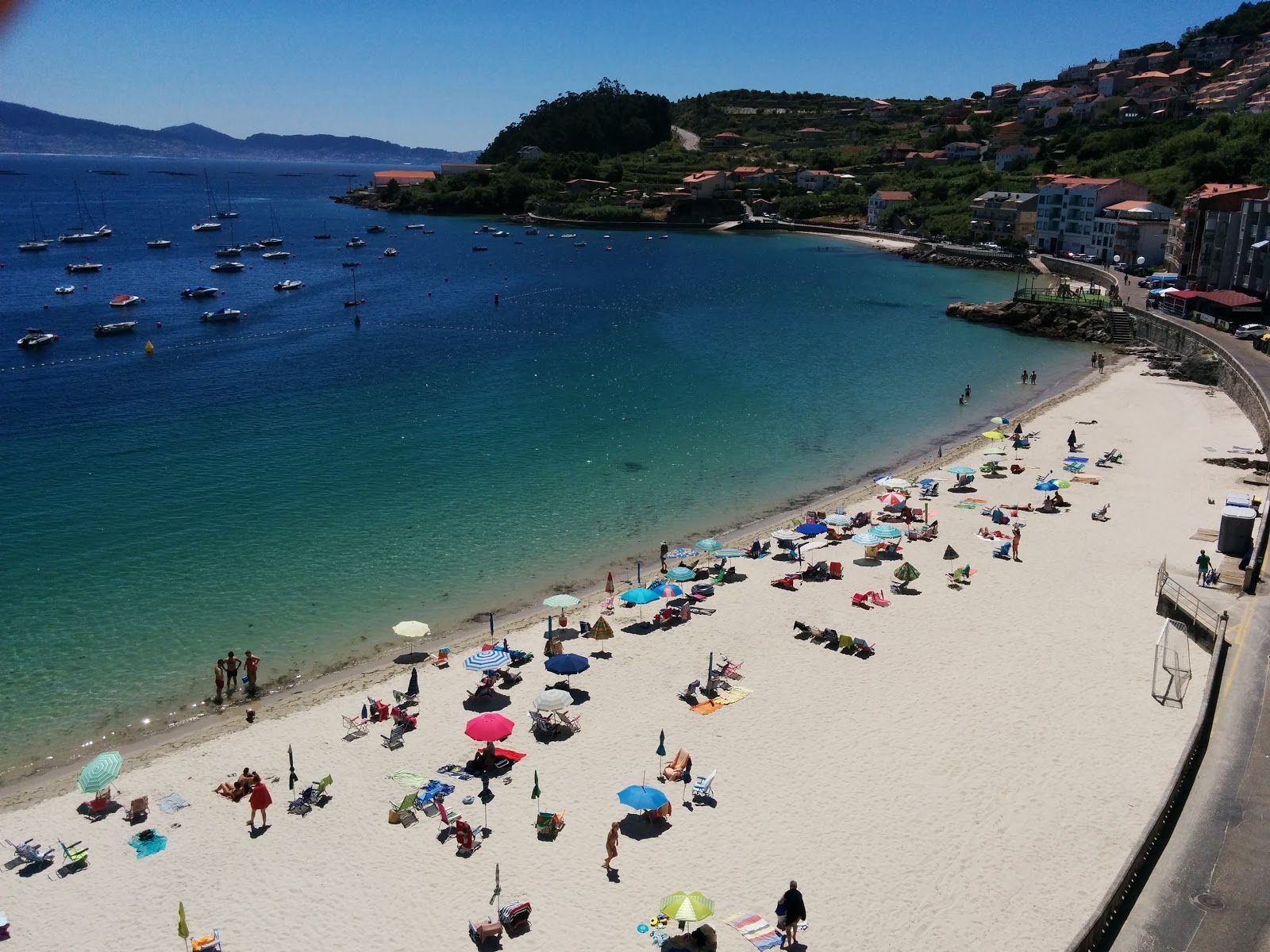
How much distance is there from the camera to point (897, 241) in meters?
119

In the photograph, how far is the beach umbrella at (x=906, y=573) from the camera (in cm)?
2553

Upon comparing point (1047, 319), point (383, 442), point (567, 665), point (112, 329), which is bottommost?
point (567, 665)

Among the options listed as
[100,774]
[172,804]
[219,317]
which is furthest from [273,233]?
[172,804]

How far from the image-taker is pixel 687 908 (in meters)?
12.8

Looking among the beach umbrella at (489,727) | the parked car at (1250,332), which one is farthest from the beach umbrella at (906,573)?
the parked car at (1250,332)

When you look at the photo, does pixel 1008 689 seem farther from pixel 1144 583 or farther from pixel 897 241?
pixel 897 241

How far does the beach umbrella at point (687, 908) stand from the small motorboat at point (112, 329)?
63406mm

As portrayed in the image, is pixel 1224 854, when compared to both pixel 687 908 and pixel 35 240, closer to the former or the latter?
pixel 687 908

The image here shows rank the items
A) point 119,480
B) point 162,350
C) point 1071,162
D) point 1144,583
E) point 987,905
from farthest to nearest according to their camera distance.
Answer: point 1071,162 → point 162,350 → point 119,480 → point 1144,583 → point 987,905

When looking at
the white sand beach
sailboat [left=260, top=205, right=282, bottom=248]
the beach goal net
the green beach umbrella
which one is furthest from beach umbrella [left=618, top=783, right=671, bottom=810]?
sailboat [left=260, top=205, right=282, bottom=248]

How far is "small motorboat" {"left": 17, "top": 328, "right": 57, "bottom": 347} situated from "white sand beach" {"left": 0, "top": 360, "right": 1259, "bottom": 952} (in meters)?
50.5

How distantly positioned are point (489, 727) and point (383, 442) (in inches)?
994

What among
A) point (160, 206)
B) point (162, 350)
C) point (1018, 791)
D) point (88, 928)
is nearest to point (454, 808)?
point (88, 928)

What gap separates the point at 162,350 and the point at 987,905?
5944 centimetres
